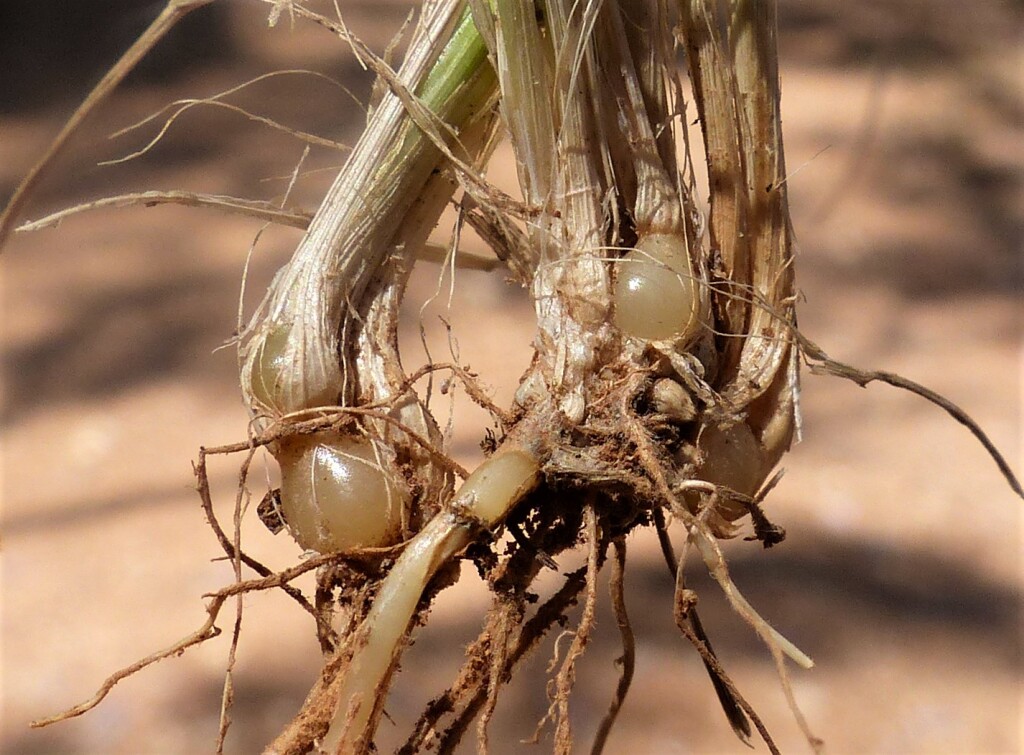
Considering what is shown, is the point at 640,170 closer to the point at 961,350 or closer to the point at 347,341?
the point at 347,341

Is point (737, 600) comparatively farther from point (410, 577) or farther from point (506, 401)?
point (506, 401)

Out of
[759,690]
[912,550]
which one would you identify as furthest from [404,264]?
[912,550]

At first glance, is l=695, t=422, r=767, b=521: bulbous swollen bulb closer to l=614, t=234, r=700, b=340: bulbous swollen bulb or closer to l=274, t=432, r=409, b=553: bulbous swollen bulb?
l=614, t=234, r=700, b=340: bulbous swollen bulb

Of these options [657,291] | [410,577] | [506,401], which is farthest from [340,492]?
[506,401]

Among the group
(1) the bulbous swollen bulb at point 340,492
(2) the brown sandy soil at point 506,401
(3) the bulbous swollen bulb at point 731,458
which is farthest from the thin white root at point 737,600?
(2) the brown sandy soil at point 506,401

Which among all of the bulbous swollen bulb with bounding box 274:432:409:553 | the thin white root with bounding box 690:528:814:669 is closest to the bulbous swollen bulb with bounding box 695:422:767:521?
the thin white root with bounding box 690:528:814:669

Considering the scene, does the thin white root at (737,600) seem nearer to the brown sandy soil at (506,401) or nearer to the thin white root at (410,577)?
the thin white root at (410,577)

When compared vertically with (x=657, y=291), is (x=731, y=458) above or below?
below
